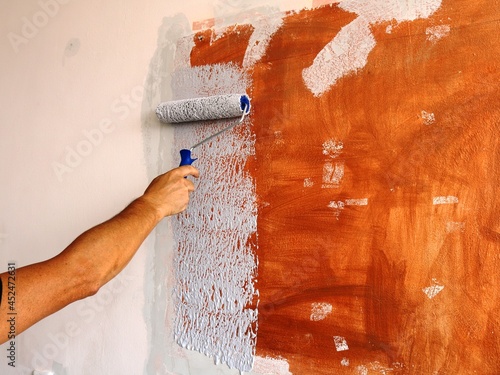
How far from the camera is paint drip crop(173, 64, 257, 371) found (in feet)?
3.77

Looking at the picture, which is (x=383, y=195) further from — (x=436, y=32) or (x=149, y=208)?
(x=149, y=208)

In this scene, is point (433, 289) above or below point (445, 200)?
below

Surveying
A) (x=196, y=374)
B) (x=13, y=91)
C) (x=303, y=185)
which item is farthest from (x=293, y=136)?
(x=13, y=91)

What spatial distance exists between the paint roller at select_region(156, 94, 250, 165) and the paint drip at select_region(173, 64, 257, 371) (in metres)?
0.04

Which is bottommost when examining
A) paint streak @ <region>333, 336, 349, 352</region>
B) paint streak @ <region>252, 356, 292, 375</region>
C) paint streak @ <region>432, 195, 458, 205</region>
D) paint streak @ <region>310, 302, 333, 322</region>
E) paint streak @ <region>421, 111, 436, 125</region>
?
paint streak @ <region>252, 356, 292, 375</region>

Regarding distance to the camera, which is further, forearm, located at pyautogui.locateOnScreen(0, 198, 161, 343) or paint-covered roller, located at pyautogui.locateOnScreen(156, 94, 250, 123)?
paint-covered roller, located at pyautogui.locateOnScreen(156, 94, 250, 123)

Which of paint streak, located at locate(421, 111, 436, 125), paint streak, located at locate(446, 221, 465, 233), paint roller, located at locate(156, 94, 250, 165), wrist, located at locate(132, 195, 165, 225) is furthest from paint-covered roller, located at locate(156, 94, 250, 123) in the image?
paint streak, located at locate(446, 221, 465, 233)

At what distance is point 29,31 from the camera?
1.59 m

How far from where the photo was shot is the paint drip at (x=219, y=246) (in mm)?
1150

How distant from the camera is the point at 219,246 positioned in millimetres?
1192

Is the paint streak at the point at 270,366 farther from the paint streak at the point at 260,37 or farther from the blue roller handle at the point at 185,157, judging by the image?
the paint streak at the point at 260,37

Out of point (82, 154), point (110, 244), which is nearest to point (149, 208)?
point (110, 244)

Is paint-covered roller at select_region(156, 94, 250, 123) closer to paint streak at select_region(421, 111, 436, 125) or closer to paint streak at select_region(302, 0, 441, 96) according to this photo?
paint streak at select_region(302, 0, 441, 96)

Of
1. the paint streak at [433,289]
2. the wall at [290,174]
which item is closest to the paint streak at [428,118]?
the wall at [290,174]
